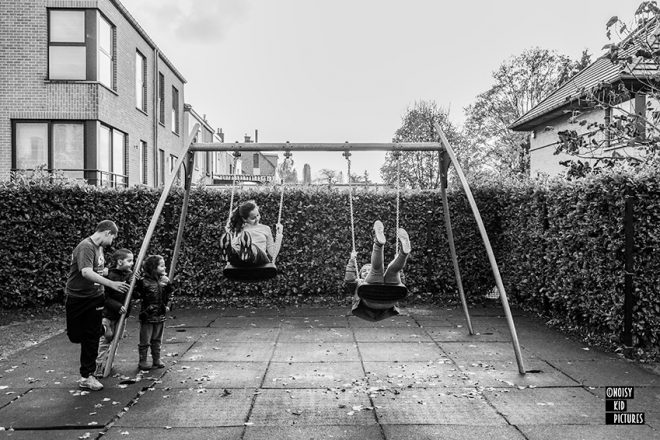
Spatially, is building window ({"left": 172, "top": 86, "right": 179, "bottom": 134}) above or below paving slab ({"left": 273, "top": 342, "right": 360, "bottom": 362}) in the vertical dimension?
above

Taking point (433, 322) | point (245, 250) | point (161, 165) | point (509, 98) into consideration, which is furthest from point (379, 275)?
point (509, 98)

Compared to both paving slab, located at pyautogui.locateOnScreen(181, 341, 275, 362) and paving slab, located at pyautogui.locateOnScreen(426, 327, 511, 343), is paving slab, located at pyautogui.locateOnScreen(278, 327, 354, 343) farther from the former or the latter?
paving slab, located at pyautogui.locateOnScreen(426, 327, 511, 343)

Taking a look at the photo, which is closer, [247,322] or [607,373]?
[607,373]

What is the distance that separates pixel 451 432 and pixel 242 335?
4.25 meters

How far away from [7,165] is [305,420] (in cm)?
1490

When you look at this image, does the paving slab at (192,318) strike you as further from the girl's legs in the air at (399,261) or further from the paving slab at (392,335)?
the girl's legs in the air at (399,261)

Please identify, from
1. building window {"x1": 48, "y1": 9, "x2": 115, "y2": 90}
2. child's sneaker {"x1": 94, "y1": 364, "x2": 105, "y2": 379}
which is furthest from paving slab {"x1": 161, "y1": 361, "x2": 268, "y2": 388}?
building window {"x1": 48, "y1": 9, "x2": 115, "y2": 90}

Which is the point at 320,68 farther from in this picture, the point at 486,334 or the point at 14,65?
the point at 14,65

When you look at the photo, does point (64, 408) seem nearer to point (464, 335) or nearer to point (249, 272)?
point (249, 272)

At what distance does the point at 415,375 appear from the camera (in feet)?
18.8

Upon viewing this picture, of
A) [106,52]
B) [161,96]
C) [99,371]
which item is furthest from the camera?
[161,96]

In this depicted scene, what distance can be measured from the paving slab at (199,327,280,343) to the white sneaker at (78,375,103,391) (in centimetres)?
225

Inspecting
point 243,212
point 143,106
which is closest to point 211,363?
point 243,212

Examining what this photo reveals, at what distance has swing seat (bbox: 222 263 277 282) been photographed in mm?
→ 6461
